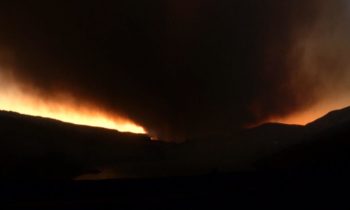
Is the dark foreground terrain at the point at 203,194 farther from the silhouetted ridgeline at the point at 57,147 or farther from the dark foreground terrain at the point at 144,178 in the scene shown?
the silhouetted ridgeline at the point at 57,147

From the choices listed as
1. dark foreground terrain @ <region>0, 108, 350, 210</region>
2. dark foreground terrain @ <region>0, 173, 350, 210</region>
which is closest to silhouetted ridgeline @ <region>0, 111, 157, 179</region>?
dark foreground terrain @ <region>0, 108, 350, 210</region>

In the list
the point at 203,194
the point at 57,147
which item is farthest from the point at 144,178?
the point at 57,147

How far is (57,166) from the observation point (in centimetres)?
4409

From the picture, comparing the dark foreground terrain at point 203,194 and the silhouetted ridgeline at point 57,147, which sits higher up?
the silhouetted ridgeline at point 57,147

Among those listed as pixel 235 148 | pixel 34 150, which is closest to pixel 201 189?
pixel 34 150

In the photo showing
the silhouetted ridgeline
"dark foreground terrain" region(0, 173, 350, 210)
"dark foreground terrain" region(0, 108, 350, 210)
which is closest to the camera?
"dark foreground terrain" region(0, 173, 350, 210)

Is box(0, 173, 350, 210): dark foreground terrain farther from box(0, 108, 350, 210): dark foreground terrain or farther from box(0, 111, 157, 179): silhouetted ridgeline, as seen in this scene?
box(0, 111, 157, 179): silhouetted ridgeline

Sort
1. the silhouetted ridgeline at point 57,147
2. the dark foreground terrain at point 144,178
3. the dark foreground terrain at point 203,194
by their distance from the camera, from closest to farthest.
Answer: the dark foreground terrain at point 203,194 < the dark foreground terrain at point 144,178 < the silhouetted ridgeline at point 57,147

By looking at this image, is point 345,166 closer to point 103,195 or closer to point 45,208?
point 103,195

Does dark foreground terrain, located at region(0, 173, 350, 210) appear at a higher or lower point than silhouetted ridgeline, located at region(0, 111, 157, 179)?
lower

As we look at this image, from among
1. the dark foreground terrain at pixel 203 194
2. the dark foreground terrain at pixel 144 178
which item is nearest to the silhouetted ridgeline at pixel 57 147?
the dark foreground terrain at pixel 144 178

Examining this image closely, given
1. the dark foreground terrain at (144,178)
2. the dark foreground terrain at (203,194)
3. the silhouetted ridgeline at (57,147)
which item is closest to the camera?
the dark foreground terrain at (203,194)

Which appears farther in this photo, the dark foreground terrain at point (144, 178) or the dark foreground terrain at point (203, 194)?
the dark foreground terrain at point (144, 178)

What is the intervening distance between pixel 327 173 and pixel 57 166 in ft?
113
